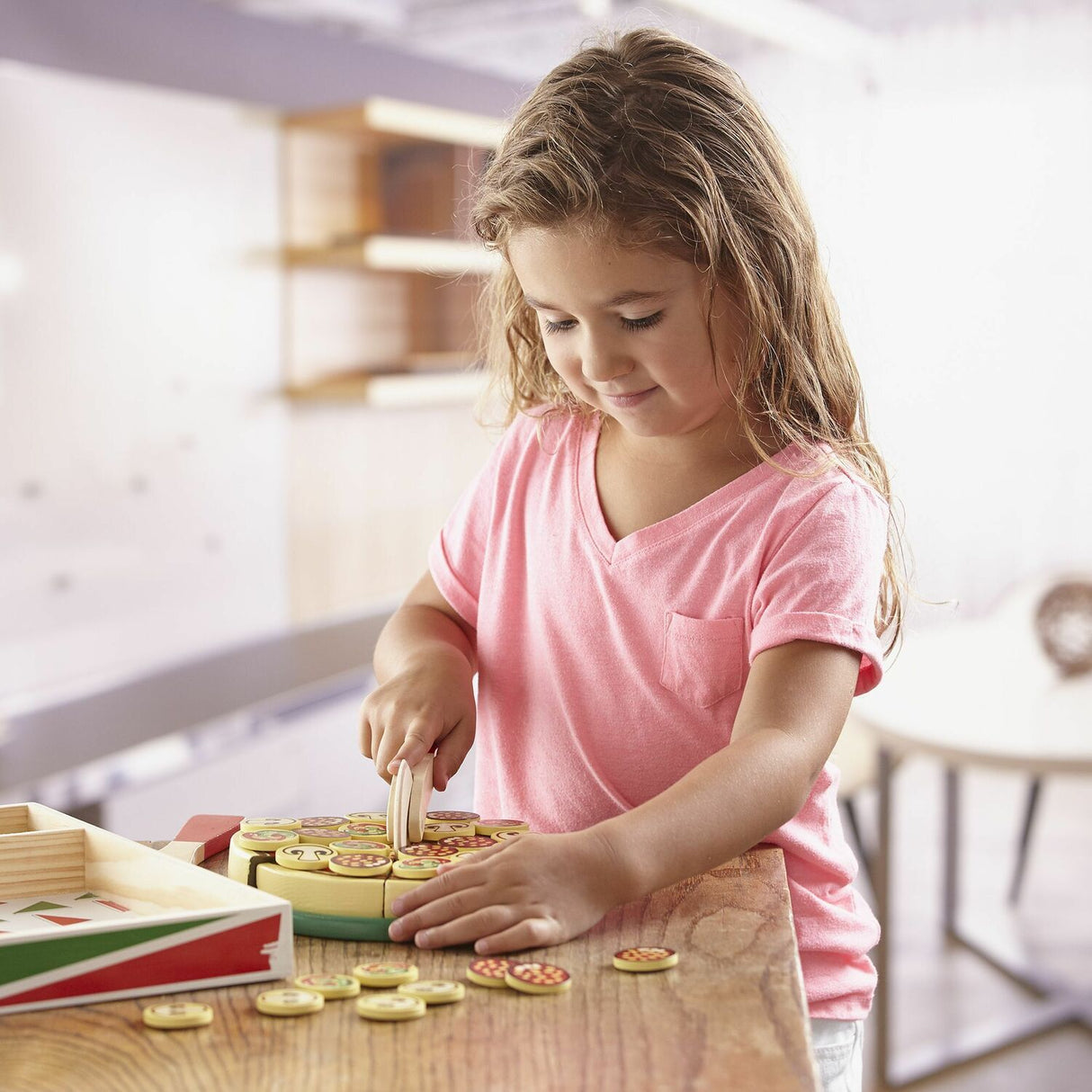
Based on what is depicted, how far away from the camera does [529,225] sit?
95 centimetres

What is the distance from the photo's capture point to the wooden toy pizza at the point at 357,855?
750 millimetres

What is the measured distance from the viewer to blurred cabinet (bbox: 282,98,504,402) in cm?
355

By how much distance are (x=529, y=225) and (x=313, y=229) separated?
111 inches

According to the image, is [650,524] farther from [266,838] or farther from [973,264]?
[973,264]

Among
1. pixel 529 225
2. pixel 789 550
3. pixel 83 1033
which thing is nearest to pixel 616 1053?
pixel 83 1033

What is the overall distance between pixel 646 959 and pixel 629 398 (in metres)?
0.42

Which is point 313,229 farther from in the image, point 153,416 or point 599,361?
point 599,361

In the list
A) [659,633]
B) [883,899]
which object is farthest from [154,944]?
[883,899]

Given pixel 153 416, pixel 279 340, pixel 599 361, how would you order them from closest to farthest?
pixel 599 361 < pixel 153 416 < pixel 279 340

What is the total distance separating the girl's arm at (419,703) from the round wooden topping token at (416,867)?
0.44 ft

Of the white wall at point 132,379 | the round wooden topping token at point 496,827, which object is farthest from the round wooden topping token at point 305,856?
the white wall at point 132,379

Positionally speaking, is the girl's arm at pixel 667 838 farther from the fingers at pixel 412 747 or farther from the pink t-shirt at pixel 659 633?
the fingers at pixel 412 747

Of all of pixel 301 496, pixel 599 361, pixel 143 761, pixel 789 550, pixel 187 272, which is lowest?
pixel 143 761

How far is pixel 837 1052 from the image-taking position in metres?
0.93
